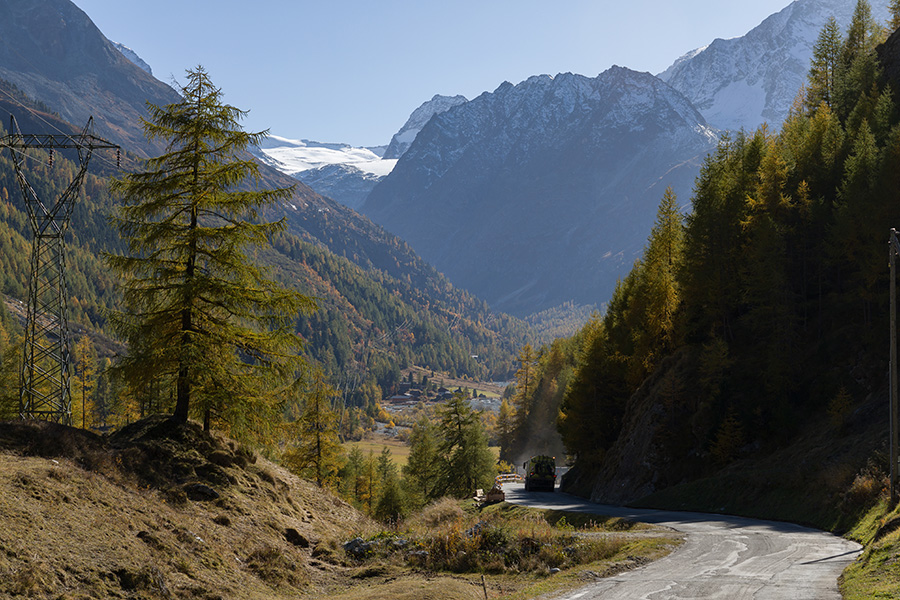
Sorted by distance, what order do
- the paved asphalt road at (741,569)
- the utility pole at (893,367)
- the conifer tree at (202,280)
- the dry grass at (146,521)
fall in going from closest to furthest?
the dry grass at (146,521), the paved asphalt road at (741,569), the utility pole at (893,367), the conifer tree at (202,280)

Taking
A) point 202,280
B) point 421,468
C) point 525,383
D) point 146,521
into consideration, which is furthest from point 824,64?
point 146,521

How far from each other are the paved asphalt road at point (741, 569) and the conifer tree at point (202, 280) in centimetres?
1343

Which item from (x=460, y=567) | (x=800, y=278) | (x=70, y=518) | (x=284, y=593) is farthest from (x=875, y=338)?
(x=70, y=518)

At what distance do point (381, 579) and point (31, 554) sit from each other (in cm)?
896

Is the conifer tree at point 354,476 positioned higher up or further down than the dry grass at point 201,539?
further down

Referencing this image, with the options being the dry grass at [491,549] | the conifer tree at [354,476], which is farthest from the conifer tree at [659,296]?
the conifer tree at [354,476]

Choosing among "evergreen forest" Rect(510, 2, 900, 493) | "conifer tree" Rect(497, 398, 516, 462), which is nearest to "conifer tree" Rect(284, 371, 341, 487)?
"evergreen forest" Rect(510, 2, 900, 493)

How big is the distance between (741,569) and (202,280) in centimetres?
1854

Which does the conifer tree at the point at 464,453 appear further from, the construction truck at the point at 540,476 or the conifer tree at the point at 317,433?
the conifer tree at the point at 317,433

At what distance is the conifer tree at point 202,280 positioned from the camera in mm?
21578

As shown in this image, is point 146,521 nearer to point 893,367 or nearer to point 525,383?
point 893,367

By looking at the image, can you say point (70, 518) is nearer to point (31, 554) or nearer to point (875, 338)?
point (31, 554)

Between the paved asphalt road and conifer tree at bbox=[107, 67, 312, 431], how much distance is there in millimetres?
13434

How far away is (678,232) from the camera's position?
174 ft
